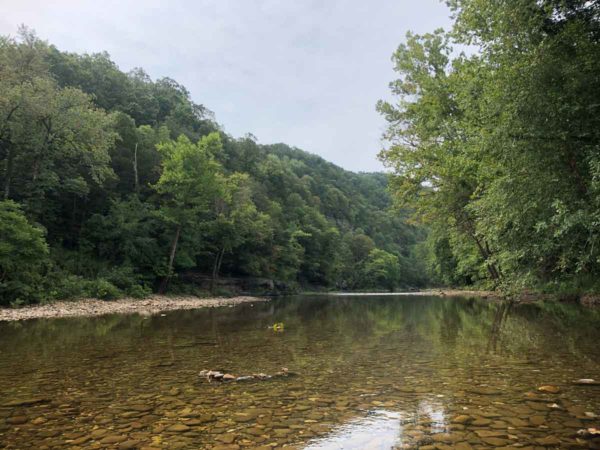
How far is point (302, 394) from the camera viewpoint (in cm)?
661

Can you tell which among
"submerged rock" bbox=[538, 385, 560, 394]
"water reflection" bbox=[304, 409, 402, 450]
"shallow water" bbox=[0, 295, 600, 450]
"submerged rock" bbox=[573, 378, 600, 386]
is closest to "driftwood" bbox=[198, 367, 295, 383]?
"shallow water" bbox=[0, 295, 600, 450]

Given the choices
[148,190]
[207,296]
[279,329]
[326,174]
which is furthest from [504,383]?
[326,174]

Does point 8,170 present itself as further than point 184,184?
No

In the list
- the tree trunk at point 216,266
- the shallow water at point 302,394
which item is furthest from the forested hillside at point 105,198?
the shallow water at point 302,394

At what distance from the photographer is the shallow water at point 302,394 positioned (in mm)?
4770

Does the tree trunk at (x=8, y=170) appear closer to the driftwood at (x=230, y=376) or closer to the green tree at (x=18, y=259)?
the green tree at (x=18, y=259)

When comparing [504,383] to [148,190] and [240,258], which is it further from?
[240,258]

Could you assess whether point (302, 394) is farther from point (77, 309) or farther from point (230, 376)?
point (77, 309)

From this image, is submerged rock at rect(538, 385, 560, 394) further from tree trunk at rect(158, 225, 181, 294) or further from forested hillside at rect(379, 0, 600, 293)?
tree trunk at rect(158, 225, 181, 294)

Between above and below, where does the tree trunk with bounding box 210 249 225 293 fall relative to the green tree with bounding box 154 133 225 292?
below

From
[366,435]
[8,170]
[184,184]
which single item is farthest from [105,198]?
[366,435]

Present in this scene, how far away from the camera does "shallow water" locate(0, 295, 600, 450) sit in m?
4.77

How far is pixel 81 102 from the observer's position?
3316cm

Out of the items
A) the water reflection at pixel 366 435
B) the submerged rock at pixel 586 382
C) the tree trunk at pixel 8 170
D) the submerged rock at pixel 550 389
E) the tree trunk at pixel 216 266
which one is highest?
the tree trunk at pixel 8 170
